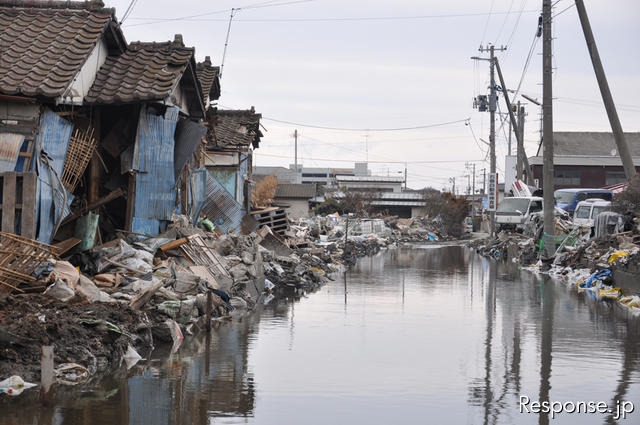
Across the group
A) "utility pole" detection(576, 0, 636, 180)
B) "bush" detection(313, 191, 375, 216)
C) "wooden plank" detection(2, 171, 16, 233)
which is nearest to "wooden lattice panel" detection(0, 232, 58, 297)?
"wooden plank" detection(2, 171, 16, 233)

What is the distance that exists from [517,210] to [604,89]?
69.9ft

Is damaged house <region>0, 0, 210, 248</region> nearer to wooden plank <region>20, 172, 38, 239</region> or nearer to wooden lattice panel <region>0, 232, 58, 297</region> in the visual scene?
wooden plank <region>20, 172, 38, 239</region>

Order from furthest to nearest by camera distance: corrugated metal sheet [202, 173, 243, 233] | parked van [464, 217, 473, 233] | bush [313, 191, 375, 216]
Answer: parked van [464, 217, 473, 233] < bush [313, 191, 375, 216] < corrugated metal sheet [202, 173, 243, 233]

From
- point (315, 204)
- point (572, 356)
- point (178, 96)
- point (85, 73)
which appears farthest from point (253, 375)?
point (315, 204)

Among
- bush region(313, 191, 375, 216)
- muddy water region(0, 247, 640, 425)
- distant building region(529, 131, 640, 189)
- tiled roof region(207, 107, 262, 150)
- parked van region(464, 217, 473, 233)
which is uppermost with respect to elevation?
distant building region(529, 131, 640, 189)

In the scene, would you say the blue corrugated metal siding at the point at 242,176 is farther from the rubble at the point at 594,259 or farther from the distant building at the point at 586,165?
the distant building at the point at 586,165

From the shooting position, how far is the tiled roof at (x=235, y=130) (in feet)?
103

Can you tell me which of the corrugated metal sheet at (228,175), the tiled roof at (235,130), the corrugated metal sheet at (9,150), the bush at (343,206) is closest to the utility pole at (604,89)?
the tiled roof at (235,130)

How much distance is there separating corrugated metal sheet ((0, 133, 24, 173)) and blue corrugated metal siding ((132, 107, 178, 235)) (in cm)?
366

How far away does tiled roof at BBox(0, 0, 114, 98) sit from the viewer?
14078mm

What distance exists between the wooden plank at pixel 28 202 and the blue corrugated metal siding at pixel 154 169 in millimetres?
4342

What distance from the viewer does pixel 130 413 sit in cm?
830

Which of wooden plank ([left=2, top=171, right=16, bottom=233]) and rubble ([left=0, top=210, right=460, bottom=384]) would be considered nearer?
rubble ([left=0, top=210, right=460, bottom=384])

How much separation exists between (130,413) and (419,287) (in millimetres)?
16124
